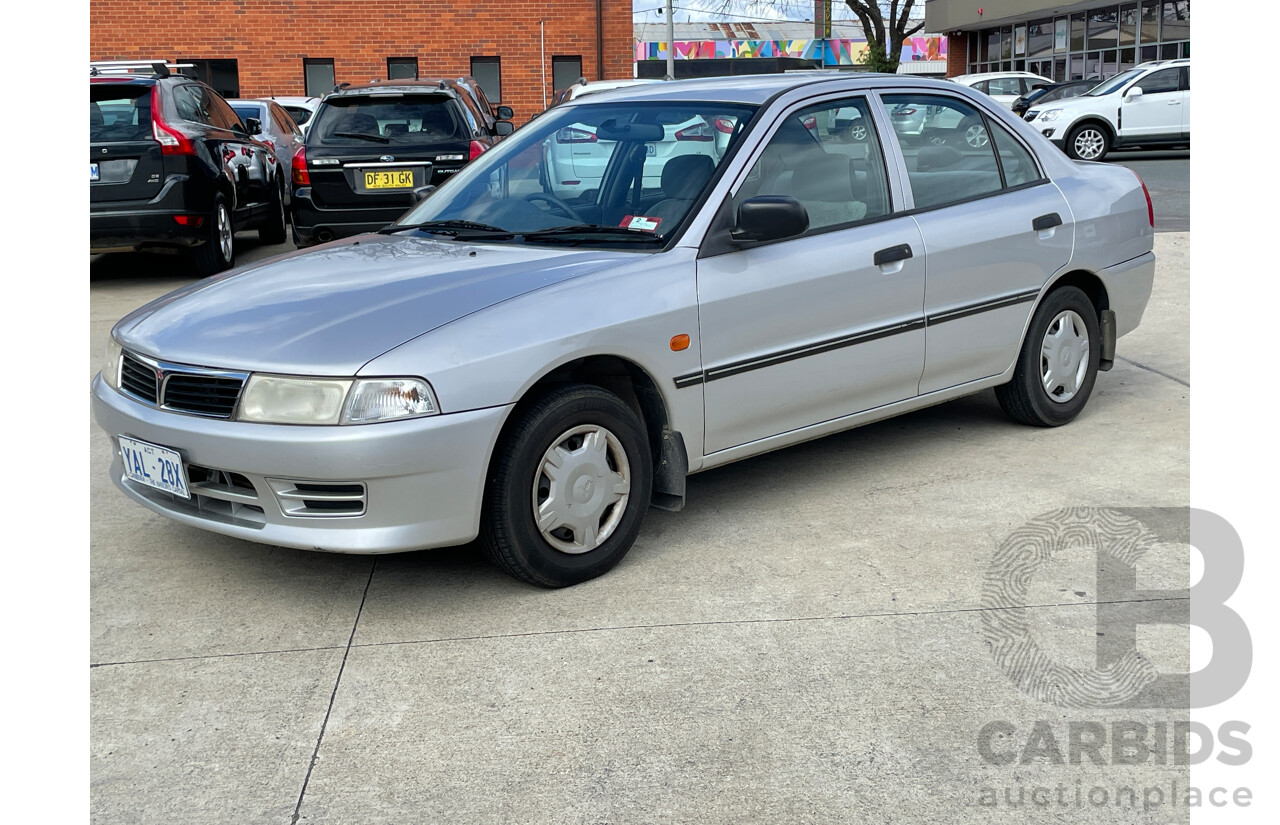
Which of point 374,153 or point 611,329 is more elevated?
point 374,153

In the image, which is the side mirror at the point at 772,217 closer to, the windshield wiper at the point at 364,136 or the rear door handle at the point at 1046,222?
the rear door handle at the point at 1046,222

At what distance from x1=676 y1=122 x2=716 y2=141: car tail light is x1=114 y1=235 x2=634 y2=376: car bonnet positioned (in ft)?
2.14

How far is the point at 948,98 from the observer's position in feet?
18.0

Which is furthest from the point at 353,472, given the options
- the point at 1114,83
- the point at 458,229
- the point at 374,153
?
the point at 1114,83

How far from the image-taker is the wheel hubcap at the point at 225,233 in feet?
36.2

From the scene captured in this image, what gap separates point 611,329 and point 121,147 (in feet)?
24.2

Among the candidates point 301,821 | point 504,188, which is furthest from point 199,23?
point 301,821

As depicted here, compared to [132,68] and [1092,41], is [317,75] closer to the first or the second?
[1092,41]

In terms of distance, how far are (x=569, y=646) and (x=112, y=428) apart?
5.60 ft

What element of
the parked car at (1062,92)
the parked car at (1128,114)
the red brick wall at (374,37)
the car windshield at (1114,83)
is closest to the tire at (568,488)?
the parked car at (1128,114)

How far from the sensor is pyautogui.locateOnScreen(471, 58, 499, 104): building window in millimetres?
30609

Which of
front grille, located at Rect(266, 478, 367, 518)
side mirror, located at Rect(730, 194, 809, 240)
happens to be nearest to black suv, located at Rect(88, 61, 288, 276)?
front grille, located at Rect(266, 478, 367, 518)

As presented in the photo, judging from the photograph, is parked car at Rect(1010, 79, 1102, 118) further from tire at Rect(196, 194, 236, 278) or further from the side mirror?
the side mirror

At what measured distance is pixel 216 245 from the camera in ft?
36.1
